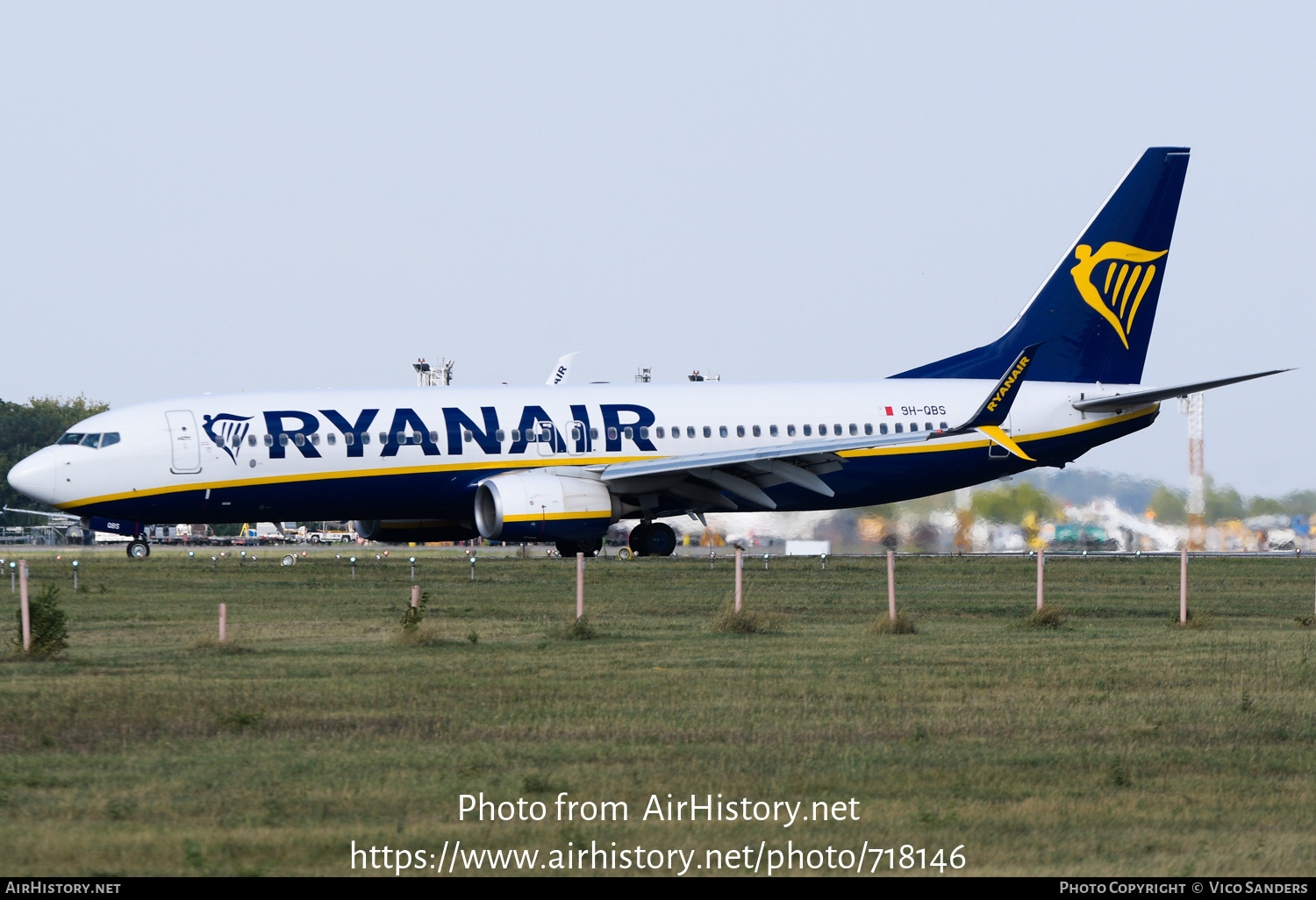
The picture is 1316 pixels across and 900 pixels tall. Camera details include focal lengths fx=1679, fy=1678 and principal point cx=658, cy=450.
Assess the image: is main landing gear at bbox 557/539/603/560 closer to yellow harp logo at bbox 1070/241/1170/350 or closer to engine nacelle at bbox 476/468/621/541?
engine nacelle at bbox 476/468/621/541

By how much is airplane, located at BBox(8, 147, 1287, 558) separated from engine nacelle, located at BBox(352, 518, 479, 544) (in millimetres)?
53

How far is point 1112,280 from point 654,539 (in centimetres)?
1399

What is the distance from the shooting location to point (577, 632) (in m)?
20.9

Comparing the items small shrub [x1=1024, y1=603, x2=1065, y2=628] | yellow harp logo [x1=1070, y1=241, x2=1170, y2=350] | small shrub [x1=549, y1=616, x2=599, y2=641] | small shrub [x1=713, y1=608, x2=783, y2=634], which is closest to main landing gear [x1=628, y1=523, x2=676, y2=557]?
yellow harp logo [x1=1070, y1=241, x2=1170, y2=350]

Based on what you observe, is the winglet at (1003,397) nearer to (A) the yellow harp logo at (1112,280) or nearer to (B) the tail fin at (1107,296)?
(B) the tail fin at (1107,296)

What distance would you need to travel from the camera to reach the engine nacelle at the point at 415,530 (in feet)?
131

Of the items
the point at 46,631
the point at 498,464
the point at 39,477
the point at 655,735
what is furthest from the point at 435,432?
the point at 655,735

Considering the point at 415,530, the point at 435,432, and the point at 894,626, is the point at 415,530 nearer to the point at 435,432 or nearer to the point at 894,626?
the point at 435,432

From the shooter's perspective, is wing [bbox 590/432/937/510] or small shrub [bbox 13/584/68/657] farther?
wing [bbox 590/432/937/510]

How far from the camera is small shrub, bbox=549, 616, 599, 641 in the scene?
20828 millimetres

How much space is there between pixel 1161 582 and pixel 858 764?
23.2 meters

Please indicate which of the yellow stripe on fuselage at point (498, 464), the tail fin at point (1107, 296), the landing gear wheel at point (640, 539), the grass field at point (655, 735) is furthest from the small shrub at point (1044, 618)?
the tail fin at point (1107, 296)

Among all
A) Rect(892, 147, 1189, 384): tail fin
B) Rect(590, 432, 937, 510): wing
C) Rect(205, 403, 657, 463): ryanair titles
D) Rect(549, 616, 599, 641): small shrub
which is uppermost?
Rect(892, 147, 1189, 384): tail fin
